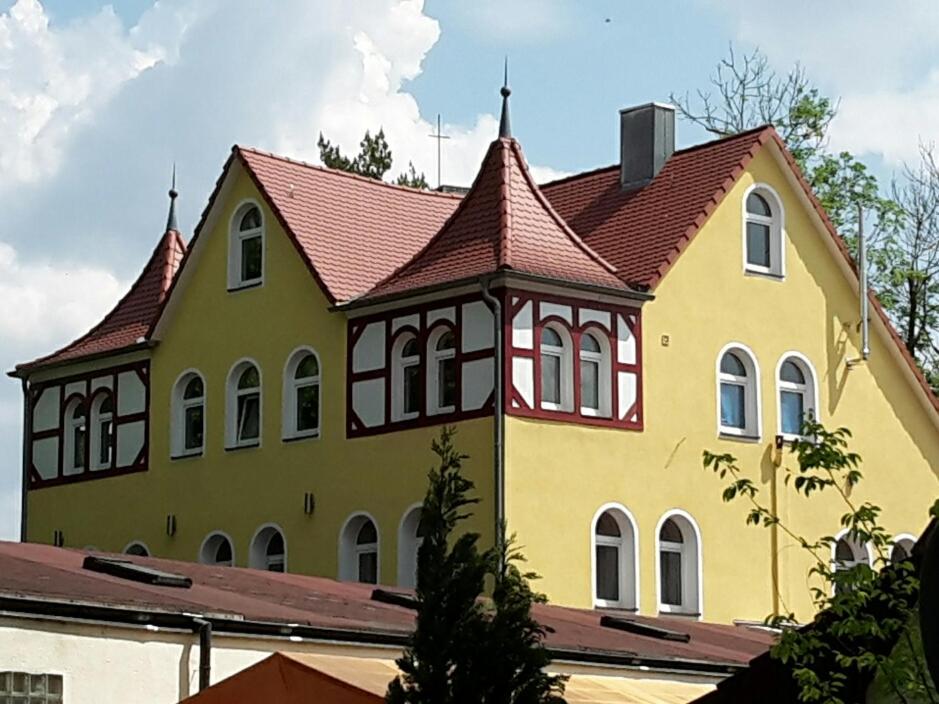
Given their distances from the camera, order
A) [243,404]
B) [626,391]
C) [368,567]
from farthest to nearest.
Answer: [243,404] < [368,567] < [626,391]

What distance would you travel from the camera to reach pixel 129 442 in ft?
124

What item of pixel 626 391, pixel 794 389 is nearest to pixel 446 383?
pixel 626 391

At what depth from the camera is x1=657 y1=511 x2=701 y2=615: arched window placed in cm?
3319

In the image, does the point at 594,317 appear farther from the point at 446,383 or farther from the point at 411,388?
the point at 411,388

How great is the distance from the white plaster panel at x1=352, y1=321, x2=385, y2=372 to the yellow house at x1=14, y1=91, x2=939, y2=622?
38 millimetres

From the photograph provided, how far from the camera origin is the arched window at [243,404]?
35.8 meters

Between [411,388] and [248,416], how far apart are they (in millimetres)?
4105

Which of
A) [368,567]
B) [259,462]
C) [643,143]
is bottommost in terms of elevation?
[368,567]

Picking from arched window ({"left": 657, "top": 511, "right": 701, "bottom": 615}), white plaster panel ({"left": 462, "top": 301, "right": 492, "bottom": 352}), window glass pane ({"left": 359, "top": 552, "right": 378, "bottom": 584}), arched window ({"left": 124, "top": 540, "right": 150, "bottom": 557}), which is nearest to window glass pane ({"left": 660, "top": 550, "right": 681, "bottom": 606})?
arched window ({"left": 657, "top": 511, "right": 701, "bottom": 615})

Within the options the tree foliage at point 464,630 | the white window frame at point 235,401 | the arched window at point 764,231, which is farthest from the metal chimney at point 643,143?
the tree foliage at point 464,630

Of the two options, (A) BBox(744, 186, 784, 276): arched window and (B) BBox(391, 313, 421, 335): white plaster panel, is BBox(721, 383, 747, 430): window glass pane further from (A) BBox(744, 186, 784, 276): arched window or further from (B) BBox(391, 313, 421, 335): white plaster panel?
(B) BBox(391, 313, 421, 335): white plaster panel

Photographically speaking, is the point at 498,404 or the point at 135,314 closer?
the point at 498,404

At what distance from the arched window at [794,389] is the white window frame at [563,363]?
4.50m

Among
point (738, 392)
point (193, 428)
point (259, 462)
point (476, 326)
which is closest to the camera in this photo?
point (476, 326)
